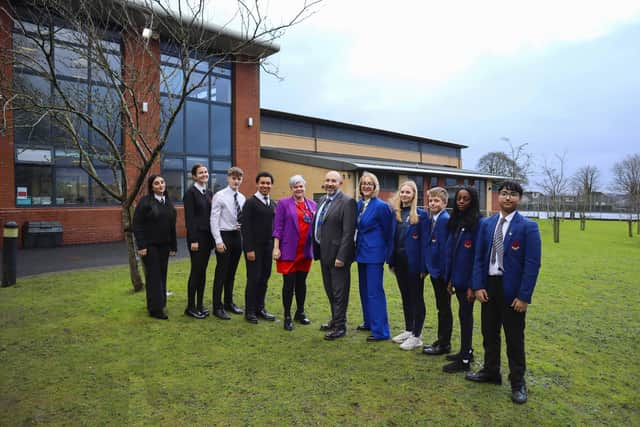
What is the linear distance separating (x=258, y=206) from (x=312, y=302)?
201cm

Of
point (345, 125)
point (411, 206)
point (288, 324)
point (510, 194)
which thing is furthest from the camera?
point (345, 125)

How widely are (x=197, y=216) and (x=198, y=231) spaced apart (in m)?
0.19

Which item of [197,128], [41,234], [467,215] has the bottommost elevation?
[41,234]

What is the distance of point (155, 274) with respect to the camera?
5.13m

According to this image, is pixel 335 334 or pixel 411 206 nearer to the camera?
pixel 411 206

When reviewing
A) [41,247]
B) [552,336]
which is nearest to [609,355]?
[552,336]

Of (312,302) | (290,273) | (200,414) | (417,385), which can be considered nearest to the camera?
(200,414)

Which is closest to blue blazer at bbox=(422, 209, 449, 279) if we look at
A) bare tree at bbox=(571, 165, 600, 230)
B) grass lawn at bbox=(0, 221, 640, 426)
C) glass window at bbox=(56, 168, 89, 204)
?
grass lawn at bbox=(0, 221, 640, 426)

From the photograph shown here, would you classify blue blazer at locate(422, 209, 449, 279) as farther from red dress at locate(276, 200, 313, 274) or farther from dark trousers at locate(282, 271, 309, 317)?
dark trousers at locate(282, 271, 309, 317)

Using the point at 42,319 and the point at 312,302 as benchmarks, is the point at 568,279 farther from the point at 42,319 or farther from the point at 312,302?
the point at 42,319

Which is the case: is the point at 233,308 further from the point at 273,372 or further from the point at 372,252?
the point at 372,252

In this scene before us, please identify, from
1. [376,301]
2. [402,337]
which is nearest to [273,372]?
[376,301]

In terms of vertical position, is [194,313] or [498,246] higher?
[498,246]

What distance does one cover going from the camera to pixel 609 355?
421 cm
